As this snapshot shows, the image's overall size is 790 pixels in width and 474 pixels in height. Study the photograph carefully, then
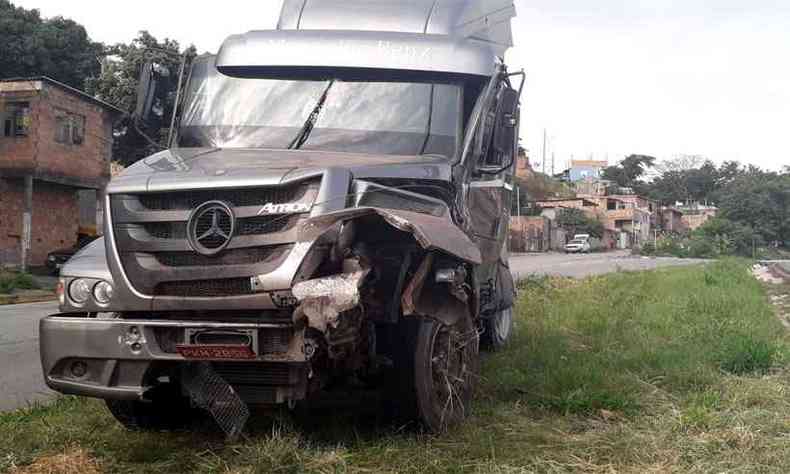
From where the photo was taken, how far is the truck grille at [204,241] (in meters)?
4.00

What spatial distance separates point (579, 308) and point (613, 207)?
76.6 meters

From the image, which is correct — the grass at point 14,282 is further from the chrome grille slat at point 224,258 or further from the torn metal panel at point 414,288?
the torn metal panel at point 414,288

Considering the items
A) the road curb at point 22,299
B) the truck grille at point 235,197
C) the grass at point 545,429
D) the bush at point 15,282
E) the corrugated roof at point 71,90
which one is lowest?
the road curb at point 22,299

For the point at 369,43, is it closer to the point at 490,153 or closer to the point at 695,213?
the point at 490,153

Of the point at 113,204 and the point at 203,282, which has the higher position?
the point at 113,204

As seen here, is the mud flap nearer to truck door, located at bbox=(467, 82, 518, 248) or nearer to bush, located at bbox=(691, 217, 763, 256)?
truck door, located at bbox=(467, 82, 518, 248)

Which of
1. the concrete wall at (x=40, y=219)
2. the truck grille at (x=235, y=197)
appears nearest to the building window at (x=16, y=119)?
the concrete wall at (x=40, y=219)

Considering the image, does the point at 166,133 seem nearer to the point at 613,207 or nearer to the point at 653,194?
the point at 613,207

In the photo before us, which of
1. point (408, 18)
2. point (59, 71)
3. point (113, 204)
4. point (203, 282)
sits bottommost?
point (203, 282)

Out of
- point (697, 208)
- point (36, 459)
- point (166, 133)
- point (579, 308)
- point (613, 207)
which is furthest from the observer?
point (697, 208)

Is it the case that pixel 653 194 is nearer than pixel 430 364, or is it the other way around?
pixel 430 364

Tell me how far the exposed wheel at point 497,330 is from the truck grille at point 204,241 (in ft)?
13.6

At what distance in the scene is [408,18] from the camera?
20.4 ft

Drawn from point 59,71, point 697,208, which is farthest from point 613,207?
point 59,71
